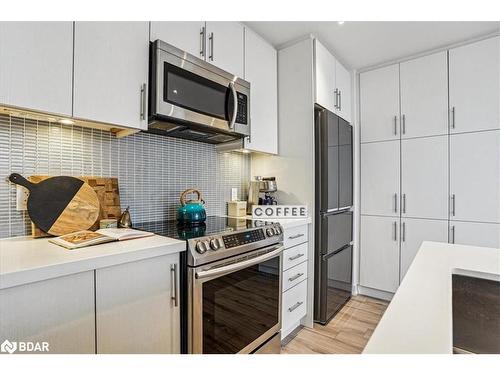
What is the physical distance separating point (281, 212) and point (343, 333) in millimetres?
1101

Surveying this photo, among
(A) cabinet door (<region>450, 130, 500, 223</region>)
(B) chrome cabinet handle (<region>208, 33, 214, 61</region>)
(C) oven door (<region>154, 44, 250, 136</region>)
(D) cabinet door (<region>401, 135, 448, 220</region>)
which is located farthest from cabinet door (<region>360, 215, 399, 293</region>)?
(B) chrome cabinet handle (<region>208, 33, 214, 61</region>)

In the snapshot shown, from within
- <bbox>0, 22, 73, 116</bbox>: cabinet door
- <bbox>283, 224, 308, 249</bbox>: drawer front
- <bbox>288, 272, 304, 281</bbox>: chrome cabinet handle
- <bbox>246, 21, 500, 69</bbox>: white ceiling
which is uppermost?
<bbox>246, 21, 500, 69</bbox>: white ceiling

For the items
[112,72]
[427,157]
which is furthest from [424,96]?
[112,72]

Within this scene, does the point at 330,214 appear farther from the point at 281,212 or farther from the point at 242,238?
the point at 242,238

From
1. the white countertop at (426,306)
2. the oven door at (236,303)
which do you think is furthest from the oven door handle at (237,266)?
the white countertop at (426,306)

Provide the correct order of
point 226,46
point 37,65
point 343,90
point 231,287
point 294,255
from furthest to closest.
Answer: point 343,90, point 294,255, point 226,46, point 231,287, point 37,65

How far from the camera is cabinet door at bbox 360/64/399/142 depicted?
2.74 meters

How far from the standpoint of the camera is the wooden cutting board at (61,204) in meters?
1.29

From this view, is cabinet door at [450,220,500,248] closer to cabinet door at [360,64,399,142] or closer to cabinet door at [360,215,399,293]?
cabinet door at [360,215,399,293]

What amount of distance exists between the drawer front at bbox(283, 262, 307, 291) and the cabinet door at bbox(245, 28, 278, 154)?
0.99m

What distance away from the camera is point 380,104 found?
282cm

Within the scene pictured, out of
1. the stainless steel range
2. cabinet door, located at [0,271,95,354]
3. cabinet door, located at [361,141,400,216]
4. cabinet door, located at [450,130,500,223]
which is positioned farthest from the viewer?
cabinet door, located at [361,141,400,216]

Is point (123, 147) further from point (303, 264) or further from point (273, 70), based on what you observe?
point (303, 264)
